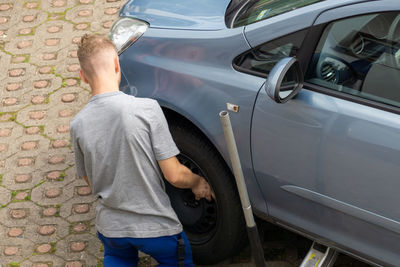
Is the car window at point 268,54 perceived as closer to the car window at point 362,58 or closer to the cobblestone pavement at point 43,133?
the car window at point 362,58

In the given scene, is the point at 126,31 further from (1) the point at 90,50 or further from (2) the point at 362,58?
(2) the point at 362,58

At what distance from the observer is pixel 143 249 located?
11.5 feet

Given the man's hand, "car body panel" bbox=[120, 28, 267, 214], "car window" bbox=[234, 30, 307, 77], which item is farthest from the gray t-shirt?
"car window" bbox=[234, 30, 307, 77]

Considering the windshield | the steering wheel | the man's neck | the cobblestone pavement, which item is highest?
the steering wheel

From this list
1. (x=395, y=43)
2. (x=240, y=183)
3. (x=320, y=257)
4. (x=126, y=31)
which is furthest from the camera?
(x=126, y=31)

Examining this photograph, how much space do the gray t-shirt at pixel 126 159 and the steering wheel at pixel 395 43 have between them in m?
1.11

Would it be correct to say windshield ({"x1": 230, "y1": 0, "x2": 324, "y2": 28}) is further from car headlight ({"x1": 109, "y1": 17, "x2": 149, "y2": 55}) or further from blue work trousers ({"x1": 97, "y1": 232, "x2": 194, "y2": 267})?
blue work trousers ({"x1": 97, "y1": 232, "x2": 194, "y2": 267})

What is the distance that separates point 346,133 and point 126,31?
1.58 meters

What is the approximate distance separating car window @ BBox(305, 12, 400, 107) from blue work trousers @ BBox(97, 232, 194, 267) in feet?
3.62

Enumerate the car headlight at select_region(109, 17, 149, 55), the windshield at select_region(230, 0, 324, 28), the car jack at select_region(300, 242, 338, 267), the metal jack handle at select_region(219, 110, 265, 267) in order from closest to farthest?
the metal jack handle at select_region(219, 110, 265, 267), the windshield at select_region(230, 0, 324, 28), the car jack at select_region(300, 242, 338, 267), the car headlight at select_region(109, 17, 149, 55)

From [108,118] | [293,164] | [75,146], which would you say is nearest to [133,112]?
[108,118]

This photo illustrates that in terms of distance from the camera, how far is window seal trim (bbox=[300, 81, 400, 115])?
303cm

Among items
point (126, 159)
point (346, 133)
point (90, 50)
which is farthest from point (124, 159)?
point (346, 133)

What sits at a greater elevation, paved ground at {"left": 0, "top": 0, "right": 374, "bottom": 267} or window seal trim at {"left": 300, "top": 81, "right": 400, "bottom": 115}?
window seal trim at {"left": 300, "top": 81, "right": 400, "bottom": 115}
